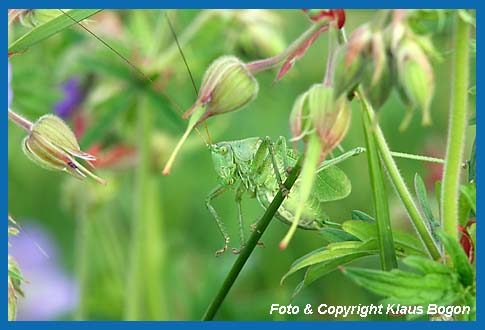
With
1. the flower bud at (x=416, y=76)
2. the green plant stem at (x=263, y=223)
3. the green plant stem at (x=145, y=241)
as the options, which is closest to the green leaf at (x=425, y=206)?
the green plant stem at (x=263, y=223)

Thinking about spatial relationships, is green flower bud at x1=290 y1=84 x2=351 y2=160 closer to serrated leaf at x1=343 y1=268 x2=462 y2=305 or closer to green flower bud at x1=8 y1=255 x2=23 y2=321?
serrated leaf at x1=343 y1=268 x2=462 y2=305

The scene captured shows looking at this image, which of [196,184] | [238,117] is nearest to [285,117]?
[238,117]

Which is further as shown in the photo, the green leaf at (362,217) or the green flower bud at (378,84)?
the green leaf at (362,217)

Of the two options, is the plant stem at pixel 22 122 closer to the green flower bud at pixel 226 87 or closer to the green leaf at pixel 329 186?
the green flower bud at pixel 226 87

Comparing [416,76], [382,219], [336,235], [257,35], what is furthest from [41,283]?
[416,76]

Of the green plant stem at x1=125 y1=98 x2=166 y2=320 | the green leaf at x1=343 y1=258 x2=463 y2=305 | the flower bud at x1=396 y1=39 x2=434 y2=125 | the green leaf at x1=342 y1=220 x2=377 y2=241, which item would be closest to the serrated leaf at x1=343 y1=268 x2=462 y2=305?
the green leaf at x1=343 y1=258 x2=463 y2=305

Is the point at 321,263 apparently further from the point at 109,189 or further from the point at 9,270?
the point at 109,189
